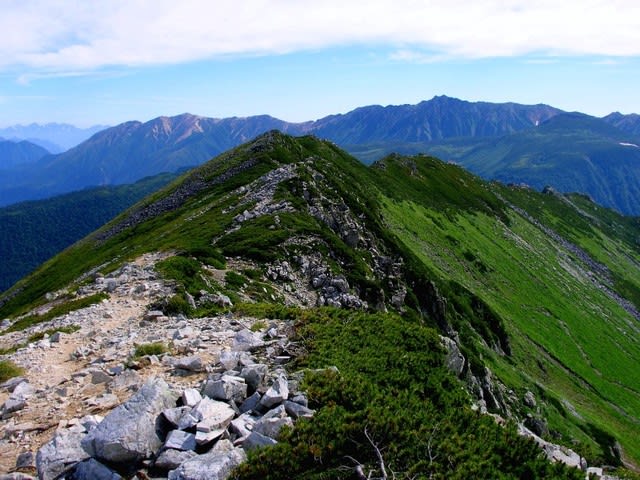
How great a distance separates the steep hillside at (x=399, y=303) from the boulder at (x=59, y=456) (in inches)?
174

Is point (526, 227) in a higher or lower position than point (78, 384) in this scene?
lower

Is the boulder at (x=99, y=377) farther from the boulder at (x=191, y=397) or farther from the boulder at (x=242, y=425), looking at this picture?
the boulder at (x=242, y=425)

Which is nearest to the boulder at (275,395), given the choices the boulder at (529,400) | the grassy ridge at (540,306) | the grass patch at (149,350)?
the grass patch at (149,350)

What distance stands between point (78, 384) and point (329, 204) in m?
48.2

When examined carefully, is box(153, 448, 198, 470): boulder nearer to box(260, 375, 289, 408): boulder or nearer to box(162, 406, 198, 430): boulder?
box(162, 406, 198, 430): boulder

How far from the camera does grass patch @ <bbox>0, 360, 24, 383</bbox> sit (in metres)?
18.4

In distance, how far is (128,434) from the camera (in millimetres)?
11695

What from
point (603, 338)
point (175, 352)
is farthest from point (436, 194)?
point (175, 352)

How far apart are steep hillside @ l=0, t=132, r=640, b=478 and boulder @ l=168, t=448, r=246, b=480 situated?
463mm

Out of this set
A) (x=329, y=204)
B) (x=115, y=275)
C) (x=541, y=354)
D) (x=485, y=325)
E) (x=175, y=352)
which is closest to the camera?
(x=175, y=352)

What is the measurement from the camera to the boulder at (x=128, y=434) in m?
11.5

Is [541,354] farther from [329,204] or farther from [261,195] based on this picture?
[261,195]

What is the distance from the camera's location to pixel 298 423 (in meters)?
12.9

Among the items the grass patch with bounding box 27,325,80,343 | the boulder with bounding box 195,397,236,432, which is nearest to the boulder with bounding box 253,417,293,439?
the boulder with bounding box 195,397,236,432
